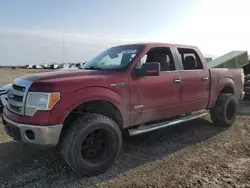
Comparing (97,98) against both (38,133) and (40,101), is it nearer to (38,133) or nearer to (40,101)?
(40,101)

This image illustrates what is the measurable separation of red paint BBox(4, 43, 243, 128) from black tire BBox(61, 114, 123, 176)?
259mm

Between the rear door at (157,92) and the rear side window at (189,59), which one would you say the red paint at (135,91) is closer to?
the rear door at (157,92)

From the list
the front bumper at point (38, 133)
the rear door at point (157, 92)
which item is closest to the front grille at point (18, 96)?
the front bumper at point (38, 133)

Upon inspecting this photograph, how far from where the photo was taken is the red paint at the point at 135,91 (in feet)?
9.67

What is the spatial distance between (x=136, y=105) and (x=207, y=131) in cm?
237

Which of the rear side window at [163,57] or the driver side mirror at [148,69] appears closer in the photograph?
the driver side mirror at [148,69]

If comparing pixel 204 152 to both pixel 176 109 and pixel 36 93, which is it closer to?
pixel 176 109

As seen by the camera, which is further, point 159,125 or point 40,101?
point 159,125

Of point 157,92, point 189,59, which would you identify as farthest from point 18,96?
point 189,59

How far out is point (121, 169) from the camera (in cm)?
340

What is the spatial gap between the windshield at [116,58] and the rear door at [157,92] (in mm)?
204

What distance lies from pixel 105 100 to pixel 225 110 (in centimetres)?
333

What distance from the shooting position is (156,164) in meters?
3.53

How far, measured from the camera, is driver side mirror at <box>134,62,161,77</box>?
351cm
